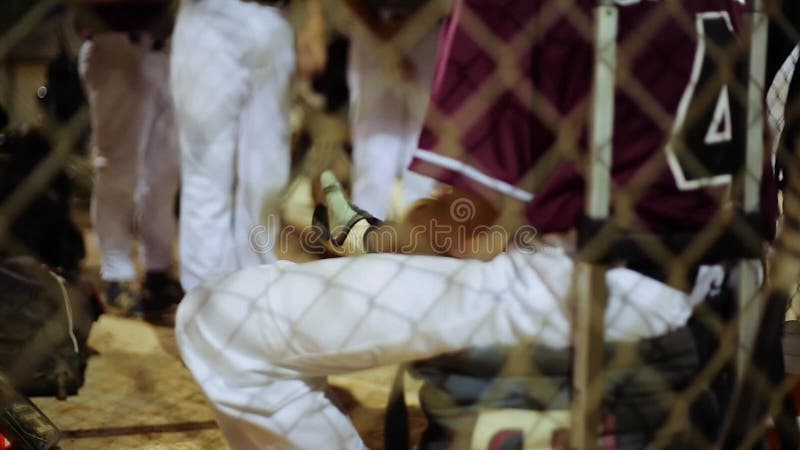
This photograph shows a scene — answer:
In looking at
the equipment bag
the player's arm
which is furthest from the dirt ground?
the player's arm

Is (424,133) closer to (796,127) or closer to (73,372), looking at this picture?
(796,127)

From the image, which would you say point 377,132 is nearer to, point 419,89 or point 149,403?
point 419,89

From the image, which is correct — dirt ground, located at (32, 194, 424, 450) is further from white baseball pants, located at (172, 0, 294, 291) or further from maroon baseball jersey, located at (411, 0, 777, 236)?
maroon baseball jersey, located at (411, 0, 777, 236)

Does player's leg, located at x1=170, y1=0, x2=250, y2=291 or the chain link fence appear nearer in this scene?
the chain link fence

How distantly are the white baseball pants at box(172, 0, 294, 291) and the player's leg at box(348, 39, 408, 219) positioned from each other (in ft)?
1.32

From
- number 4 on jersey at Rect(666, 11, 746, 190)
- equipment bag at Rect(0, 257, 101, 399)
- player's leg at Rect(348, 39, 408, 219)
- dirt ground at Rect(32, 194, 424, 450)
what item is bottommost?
dirt ground at Rect(32, 194, 424, 450)

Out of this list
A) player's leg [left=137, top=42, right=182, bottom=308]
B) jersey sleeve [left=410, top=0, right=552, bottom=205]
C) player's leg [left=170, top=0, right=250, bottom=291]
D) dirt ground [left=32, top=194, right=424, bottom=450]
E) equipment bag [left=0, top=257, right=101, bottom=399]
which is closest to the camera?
jersey sleeve [left=410, top=0, right=552, bottom=205]

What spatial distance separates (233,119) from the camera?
94.2 inches

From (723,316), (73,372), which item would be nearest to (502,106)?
(723,316)

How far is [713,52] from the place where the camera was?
4.21 ft

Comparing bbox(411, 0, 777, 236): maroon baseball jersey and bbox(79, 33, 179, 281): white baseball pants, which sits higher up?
bbox(411, 0, 777, 236): maroon baseball jersey

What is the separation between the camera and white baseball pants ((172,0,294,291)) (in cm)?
232

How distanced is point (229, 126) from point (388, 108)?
673 mm

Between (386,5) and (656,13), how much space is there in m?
1.61
